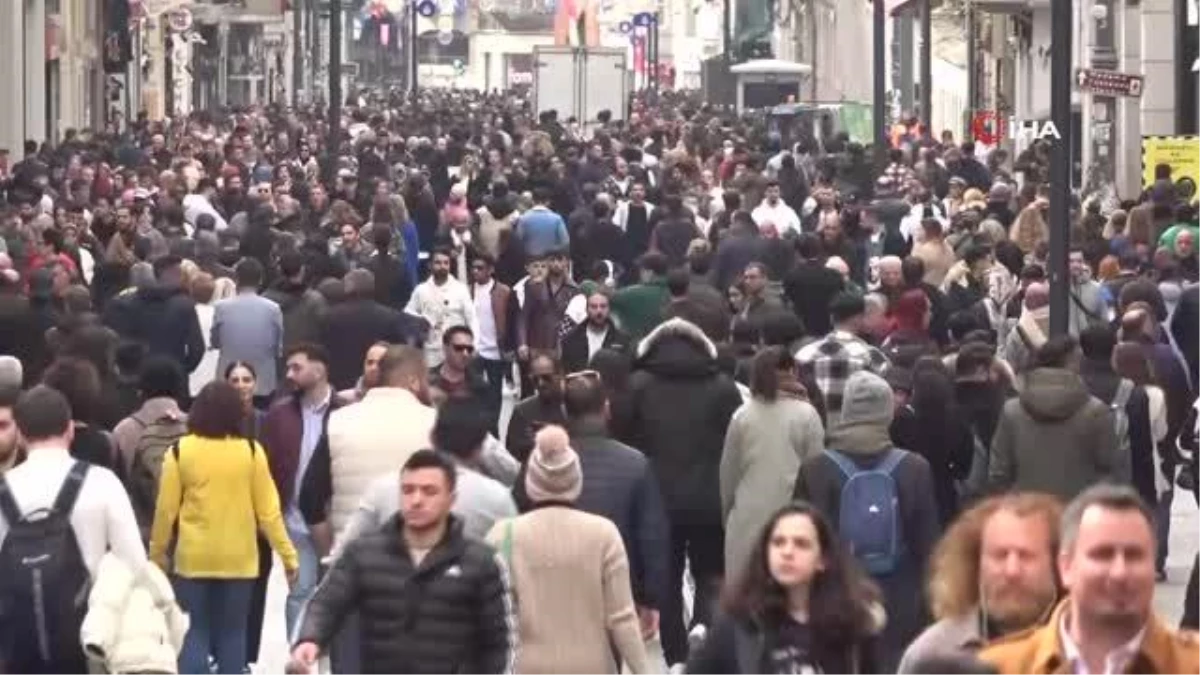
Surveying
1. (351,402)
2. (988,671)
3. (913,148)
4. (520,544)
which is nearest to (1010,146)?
(913,148)

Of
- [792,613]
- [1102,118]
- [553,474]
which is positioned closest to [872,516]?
[553,474]

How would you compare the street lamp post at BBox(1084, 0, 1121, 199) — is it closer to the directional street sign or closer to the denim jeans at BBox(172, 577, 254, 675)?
the directional street sign

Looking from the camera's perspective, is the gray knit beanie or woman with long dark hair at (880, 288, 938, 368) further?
woman with long dark hair at (880, 288, 938, 368)

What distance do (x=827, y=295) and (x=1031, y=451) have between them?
26.0 feet

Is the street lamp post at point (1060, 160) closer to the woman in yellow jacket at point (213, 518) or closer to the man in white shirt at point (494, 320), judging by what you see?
the man in white shirt at point (494, 320)

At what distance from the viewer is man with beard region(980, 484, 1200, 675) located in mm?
5969

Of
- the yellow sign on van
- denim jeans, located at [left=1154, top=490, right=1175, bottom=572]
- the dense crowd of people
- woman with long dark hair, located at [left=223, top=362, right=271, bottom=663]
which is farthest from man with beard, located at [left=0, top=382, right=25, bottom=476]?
the yellow sign on van

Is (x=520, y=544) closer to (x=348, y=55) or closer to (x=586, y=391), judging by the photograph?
(x=586, y=391)

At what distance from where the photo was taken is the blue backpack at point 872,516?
11969 millimetres

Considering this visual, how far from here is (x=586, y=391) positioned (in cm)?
1277

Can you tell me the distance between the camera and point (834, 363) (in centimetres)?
1523

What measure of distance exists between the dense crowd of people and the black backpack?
11mm

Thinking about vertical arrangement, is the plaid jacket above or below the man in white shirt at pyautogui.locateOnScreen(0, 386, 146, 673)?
above

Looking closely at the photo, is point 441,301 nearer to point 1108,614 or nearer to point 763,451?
point 763,451
